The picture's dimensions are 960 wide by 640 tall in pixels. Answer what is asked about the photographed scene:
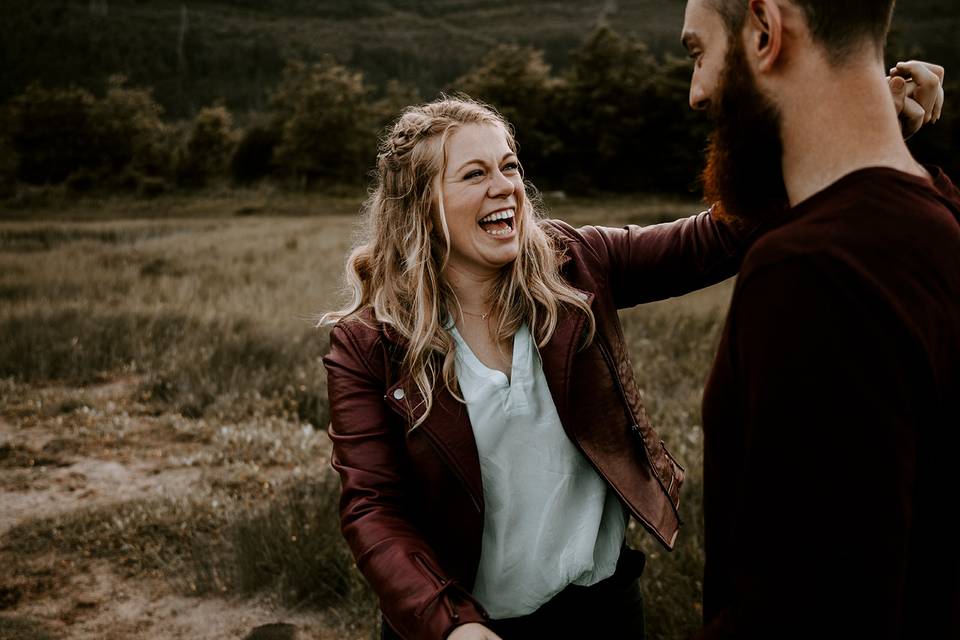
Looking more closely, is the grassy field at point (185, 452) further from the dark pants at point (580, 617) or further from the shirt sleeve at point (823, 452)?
the shirt sleeve at point (823, 452)

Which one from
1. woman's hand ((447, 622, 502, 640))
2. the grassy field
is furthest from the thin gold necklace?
the grassy field

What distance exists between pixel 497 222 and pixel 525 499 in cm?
96

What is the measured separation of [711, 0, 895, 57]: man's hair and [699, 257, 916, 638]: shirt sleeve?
0.44 meters

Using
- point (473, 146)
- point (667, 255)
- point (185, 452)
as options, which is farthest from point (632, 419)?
point (185, 452)

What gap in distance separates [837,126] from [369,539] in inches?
59.2

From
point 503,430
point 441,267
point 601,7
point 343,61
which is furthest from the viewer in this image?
point 601,7

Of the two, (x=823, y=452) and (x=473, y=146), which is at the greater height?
(x=473, y=146)

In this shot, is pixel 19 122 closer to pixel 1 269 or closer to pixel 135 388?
pixel 1 269

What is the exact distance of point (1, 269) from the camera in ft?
38.8

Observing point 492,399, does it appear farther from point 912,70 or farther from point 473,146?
point 912,70

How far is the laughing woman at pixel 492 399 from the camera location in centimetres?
211

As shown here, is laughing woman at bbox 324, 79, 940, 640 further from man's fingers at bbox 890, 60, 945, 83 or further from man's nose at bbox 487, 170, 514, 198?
man's fingers at bbox 890, 60, 945, 83

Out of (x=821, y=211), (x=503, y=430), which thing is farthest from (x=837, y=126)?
(x=503, y=430)

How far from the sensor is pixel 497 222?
2.53 metres
